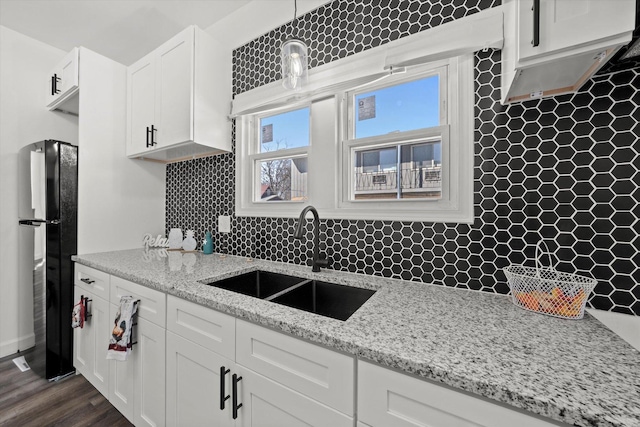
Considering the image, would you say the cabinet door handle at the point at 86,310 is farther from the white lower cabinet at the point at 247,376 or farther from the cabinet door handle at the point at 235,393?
the cabinet door handle at the point at 235,393

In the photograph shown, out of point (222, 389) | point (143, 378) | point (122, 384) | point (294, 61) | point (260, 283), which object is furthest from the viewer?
point (260, 283)

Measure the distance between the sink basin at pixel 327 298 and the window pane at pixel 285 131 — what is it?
37.3 inches

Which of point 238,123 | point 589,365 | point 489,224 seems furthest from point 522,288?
point 238,123

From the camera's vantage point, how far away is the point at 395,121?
1.53m

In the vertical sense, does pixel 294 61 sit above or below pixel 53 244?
above

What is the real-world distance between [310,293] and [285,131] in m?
1.16

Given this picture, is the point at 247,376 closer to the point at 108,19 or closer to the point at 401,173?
the point at 401,173

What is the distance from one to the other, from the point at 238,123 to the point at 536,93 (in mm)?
1806

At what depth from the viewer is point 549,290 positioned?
0.97 metres

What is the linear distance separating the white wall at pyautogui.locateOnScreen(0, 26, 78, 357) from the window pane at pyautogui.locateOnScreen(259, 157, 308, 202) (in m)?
2.20

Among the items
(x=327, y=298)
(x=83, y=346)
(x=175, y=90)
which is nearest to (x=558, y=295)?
(x=327, y=298)

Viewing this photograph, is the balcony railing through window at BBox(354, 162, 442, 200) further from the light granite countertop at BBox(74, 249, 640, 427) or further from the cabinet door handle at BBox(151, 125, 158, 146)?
the cabinet door handle at BBox(151, 125, 158, 146)

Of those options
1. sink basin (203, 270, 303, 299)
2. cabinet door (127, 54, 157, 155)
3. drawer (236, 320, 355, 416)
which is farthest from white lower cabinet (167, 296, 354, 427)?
cabinet door (127, 54, 157, 155)

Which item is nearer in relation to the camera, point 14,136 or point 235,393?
point 235,393
